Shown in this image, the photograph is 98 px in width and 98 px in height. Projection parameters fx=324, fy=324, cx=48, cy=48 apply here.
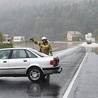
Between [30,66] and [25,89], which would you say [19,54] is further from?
[25,89]

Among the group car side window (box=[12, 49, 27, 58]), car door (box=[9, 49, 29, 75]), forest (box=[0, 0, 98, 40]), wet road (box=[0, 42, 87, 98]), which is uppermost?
forest (box=[0, 0, 98, 40])

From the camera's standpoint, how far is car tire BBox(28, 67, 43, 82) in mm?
12445

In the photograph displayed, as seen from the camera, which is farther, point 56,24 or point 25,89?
point 56,24

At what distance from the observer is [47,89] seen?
10836 mm

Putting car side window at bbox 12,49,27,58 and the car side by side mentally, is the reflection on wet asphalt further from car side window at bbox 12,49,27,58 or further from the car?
car side window at bbox 12,49,27,58

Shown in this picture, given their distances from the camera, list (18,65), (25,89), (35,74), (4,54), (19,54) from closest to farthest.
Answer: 1. (25,89)
2. (18,65)
3. (35,74)
4. (19,54)
5. (4,54)

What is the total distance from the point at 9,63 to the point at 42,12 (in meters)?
185

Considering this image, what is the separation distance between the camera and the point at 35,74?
1253cm

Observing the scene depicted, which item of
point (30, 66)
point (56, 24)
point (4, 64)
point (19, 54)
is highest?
point (56, 24)

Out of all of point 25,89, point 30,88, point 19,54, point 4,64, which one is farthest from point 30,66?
point 25,89

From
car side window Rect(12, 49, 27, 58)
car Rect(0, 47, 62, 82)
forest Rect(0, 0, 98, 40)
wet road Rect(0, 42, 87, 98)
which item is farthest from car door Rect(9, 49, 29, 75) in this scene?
forest Rect(0, 0, 98, 40)

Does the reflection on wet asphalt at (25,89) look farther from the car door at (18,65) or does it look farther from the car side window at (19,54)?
the car side window at (19,54)

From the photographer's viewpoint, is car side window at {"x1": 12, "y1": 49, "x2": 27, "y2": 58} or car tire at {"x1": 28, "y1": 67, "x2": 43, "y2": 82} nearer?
car tire at {"x1": 28, "y1": 67, "x2": 43, "y2": 82}

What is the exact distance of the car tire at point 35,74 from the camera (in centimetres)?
1245
